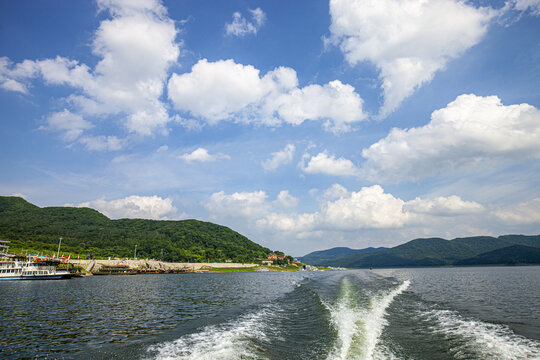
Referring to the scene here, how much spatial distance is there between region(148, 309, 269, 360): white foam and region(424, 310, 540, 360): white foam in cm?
1269

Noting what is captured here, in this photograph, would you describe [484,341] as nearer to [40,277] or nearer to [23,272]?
[40,277]

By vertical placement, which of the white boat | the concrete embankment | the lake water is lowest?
the concrete embankment

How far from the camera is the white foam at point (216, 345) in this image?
15.7m

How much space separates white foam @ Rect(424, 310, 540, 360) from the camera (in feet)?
50.1

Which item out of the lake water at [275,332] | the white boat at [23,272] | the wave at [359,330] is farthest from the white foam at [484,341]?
the white boat at [23,272]

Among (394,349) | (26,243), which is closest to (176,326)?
(394,349)

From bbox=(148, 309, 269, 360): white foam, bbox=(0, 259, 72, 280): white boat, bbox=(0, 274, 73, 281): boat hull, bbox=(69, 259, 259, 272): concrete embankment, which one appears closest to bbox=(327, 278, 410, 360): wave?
bbox=(148, 309, 269, 360): white foam

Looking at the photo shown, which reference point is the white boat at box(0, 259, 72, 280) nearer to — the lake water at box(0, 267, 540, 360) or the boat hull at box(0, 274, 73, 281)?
the boat hull at box(0, 274, 73, 281)

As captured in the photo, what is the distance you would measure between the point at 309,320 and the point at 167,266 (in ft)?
554

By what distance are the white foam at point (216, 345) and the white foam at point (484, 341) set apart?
1269 centimetres

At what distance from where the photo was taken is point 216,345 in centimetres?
1762

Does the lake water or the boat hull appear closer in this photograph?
the lake water

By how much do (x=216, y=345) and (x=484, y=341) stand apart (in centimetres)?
1758

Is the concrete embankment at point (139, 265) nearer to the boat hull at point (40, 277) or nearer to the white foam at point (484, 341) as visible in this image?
the boat hull at point (40, 277)
